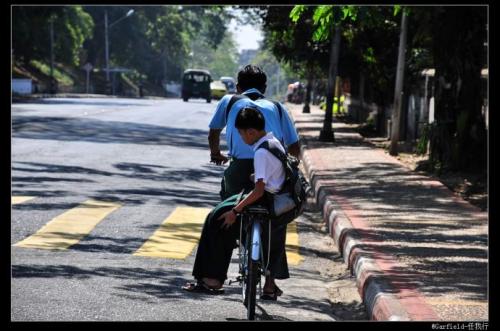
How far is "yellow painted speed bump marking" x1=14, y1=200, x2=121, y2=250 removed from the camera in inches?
474

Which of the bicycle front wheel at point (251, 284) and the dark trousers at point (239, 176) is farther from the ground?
the dark trousers at point (239, 176)

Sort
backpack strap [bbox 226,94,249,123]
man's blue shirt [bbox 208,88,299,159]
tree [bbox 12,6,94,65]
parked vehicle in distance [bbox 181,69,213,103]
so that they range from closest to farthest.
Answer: man's blue shirt [bbox 208,88,299,159], backpack strap [bbox 226,94,249,123], tree [bbox 12,6,94,65], parked vehicle in distance [bbox 181,69,213,103]

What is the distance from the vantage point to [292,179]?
8.36 m

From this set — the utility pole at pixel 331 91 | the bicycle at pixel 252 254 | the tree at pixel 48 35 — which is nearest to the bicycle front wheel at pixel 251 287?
the bicycle at pixel 252 254

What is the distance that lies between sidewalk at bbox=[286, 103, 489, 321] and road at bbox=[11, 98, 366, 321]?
0.95ft

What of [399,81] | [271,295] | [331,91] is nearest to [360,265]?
[271,295]

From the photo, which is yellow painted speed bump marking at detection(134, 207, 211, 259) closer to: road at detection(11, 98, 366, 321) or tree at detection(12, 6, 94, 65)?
road at detection(11, 98, 366, 321)

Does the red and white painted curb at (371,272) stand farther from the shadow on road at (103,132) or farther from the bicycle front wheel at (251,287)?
the shadow on road at (103,132)

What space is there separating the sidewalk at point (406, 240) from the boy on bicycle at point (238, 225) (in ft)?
2.71

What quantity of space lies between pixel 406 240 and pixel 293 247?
1313mm

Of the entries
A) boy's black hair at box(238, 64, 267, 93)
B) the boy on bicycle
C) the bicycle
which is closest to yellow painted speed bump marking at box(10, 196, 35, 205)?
the boy on bicycle

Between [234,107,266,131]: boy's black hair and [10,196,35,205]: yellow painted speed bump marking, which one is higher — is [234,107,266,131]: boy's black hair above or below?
above

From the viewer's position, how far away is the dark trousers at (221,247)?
8.67 metres
